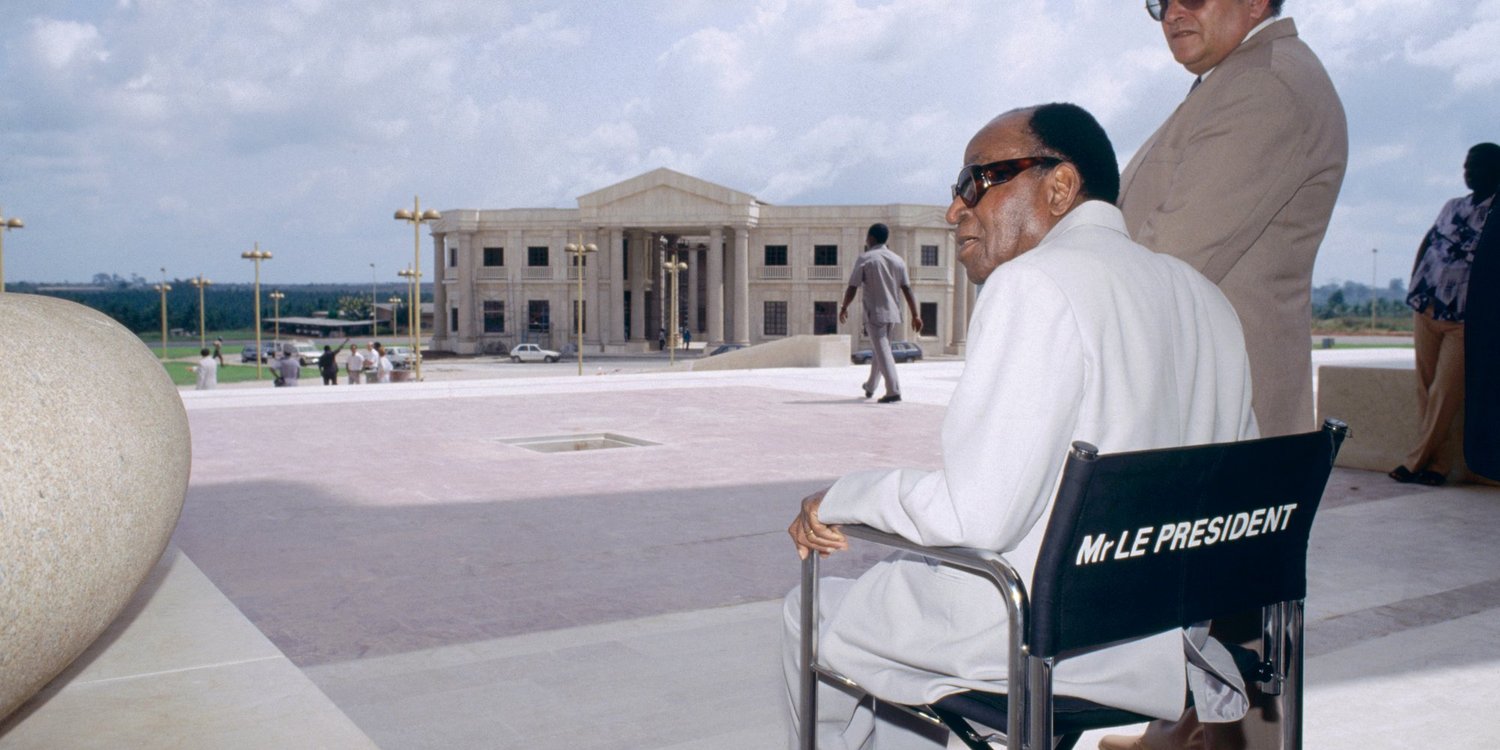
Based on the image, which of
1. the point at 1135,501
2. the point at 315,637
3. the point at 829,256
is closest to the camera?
the point at 1135,501

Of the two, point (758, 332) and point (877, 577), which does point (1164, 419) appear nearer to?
point (877, 577)

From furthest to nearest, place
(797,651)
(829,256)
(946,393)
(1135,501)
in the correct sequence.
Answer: (829,256)
(946,393)
(797,651)
(1135,501)

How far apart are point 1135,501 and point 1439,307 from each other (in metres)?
6.23

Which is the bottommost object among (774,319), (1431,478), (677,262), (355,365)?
(355,365)

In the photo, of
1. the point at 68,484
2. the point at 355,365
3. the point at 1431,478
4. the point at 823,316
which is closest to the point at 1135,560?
the point at 68,484

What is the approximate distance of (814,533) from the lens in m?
2.15

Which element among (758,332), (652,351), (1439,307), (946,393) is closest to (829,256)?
(758,332)

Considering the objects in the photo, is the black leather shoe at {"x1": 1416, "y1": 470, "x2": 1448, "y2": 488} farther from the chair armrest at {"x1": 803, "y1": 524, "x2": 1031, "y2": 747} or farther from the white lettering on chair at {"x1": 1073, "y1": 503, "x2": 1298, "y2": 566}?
the chair armrest at {"x1": 803, "y1": 524, "x2": 1031, "y2": 747}

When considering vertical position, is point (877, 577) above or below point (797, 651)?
above

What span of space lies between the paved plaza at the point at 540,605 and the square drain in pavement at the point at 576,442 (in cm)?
15

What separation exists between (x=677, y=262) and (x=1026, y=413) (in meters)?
71.9

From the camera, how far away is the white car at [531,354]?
67.8m

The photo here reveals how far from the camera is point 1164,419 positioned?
1973mm

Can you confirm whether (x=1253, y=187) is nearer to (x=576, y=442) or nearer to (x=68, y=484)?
(x=68, y=484)
